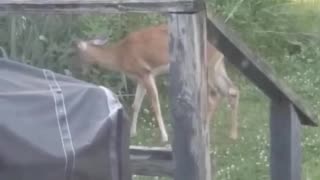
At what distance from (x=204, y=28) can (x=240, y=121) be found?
22.4 ft

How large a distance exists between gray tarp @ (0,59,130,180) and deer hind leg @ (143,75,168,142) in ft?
19.2

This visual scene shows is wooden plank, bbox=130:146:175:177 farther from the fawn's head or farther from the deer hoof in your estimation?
the fawn's head

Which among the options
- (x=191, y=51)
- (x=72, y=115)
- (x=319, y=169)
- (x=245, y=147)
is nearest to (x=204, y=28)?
(x=191, y=51)

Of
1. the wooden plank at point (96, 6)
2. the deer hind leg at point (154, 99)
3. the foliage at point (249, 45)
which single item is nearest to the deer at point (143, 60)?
the deer hind leg at point (154, 99)

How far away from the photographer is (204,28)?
11.3ft

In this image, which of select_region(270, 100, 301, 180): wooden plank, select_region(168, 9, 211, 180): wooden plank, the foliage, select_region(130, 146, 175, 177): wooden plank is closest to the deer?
the foliage

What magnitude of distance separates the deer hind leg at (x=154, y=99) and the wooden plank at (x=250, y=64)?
4.63m

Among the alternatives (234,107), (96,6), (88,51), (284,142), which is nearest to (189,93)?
(96,6)

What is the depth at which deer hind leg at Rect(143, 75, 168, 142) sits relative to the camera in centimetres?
962

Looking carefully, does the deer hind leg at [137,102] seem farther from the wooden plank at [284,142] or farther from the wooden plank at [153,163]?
the wooden plank at [284,142]

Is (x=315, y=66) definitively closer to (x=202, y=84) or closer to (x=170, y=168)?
(x=170, y=168)

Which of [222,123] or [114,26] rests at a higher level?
[114,26]

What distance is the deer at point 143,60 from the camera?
10.3 meters

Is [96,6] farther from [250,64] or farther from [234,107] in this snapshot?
[234,107]
